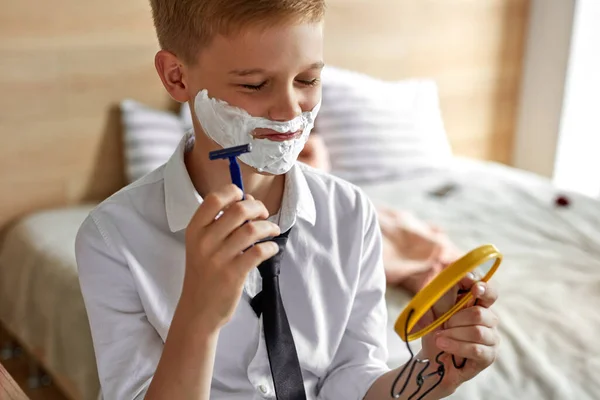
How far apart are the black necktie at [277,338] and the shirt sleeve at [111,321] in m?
0.17

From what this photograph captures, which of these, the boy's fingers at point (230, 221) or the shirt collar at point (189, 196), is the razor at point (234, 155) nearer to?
the boy's fingers at point (230, 221)

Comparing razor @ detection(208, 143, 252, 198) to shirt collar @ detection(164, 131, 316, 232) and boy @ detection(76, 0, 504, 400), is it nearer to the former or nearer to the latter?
boy @ detection(76, 0, 504, 400)

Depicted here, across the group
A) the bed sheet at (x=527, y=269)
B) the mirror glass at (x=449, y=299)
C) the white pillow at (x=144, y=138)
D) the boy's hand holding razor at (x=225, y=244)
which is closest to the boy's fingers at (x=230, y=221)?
the boy's hand holding razor at (x=225, y=244)

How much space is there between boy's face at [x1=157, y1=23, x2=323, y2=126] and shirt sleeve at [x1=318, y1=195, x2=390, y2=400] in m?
0.28

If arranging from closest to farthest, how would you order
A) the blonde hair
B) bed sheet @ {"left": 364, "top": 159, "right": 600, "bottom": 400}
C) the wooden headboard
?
1. the blonde hair
2. bed sheet @ {"left": 364, "top": 159, "right": 600, "bottom": 400}
3. the wooden headboard

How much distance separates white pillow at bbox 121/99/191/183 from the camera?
2.02 meters

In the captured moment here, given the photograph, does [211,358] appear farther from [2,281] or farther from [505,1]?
[505,1]

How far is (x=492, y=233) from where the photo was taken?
1.92 metres

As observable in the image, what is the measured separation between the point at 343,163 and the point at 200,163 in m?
1.22

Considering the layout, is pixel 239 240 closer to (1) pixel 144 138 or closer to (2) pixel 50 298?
(2) pixel 50 298

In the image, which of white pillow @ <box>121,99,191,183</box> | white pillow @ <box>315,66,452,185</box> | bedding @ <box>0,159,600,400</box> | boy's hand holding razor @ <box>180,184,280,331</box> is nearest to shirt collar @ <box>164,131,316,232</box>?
boy's hand holding razor @ <box>180,184,280,331</box>

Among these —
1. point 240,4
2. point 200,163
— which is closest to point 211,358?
point 200,163

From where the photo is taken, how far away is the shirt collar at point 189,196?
1.01 metres

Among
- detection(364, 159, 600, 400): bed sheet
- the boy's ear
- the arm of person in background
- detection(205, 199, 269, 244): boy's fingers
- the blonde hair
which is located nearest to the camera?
detection(205, 199, 269, 244): boy's fingers
